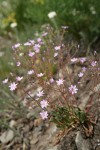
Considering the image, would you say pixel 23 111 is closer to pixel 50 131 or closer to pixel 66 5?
pixel 50 131

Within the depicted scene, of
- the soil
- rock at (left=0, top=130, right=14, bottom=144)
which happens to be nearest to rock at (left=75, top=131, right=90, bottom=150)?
the soil

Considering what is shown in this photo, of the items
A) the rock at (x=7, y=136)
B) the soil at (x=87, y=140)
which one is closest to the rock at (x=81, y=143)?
the soil at (x=87, y=140)

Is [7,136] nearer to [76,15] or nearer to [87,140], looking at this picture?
[87,140]

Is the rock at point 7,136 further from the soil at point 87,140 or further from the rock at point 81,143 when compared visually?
the rock at point 81,143

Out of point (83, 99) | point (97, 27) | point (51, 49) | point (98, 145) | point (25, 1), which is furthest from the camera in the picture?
point (25, 1)

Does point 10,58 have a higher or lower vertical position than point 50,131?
higher

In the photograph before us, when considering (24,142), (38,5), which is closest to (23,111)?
(24,142)

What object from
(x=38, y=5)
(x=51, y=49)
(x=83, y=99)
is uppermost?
(x=38, y=5)

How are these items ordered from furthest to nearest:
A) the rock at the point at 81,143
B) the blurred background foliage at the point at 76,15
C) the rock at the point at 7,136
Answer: the blurred background foliage at the point at 76,15, the rock at the point at 7,136, the rock at the point at 81,143
